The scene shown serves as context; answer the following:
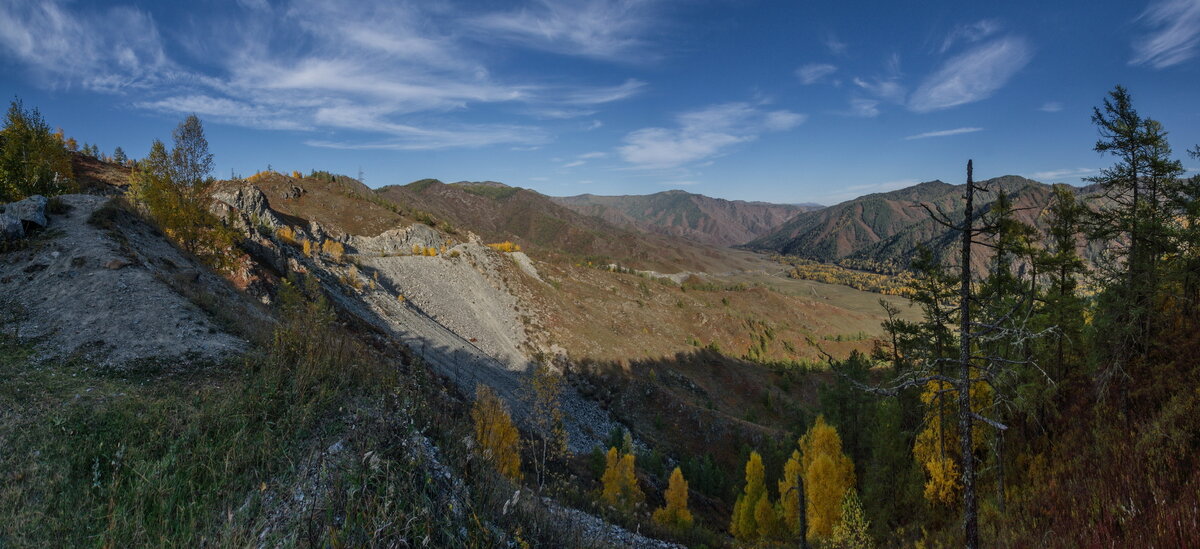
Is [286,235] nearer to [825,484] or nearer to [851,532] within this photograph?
[825,484]

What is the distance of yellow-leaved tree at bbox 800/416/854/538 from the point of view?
2173cm

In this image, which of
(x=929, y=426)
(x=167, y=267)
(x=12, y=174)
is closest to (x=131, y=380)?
(x=167, y=267)

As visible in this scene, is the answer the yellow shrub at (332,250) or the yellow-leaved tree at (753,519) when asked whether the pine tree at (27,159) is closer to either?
the yellow shrub at (332,250)

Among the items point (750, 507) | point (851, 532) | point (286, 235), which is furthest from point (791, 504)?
point (286, 235)

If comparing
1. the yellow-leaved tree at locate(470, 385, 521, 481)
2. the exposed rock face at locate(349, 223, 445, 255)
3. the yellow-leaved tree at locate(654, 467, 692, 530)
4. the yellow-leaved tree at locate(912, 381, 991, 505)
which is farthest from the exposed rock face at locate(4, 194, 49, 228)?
the exposed rock face at locate(349, 223, 445, 255)

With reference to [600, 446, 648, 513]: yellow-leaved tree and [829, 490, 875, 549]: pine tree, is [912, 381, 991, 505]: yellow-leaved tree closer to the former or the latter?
[829, 490, 875, 549]: pine tree

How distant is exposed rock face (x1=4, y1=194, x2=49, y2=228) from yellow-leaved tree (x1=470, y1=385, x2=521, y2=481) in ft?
54.1

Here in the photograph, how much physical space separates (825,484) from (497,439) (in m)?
19.3

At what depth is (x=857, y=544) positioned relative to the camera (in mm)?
16609

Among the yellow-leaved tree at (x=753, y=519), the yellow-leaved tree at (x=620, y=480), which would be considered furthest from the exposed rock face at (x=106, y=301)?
the yellow-leaved tree at (x=753, y=519)

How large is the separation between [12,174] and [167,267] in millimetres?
18123

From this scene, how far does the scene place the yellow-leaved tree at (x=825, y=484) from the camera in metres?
21.7

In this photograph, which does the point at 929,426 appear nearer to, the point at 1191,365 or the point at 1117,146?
the point at 1191,365

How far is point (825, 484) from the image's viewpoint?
72.3 ft
